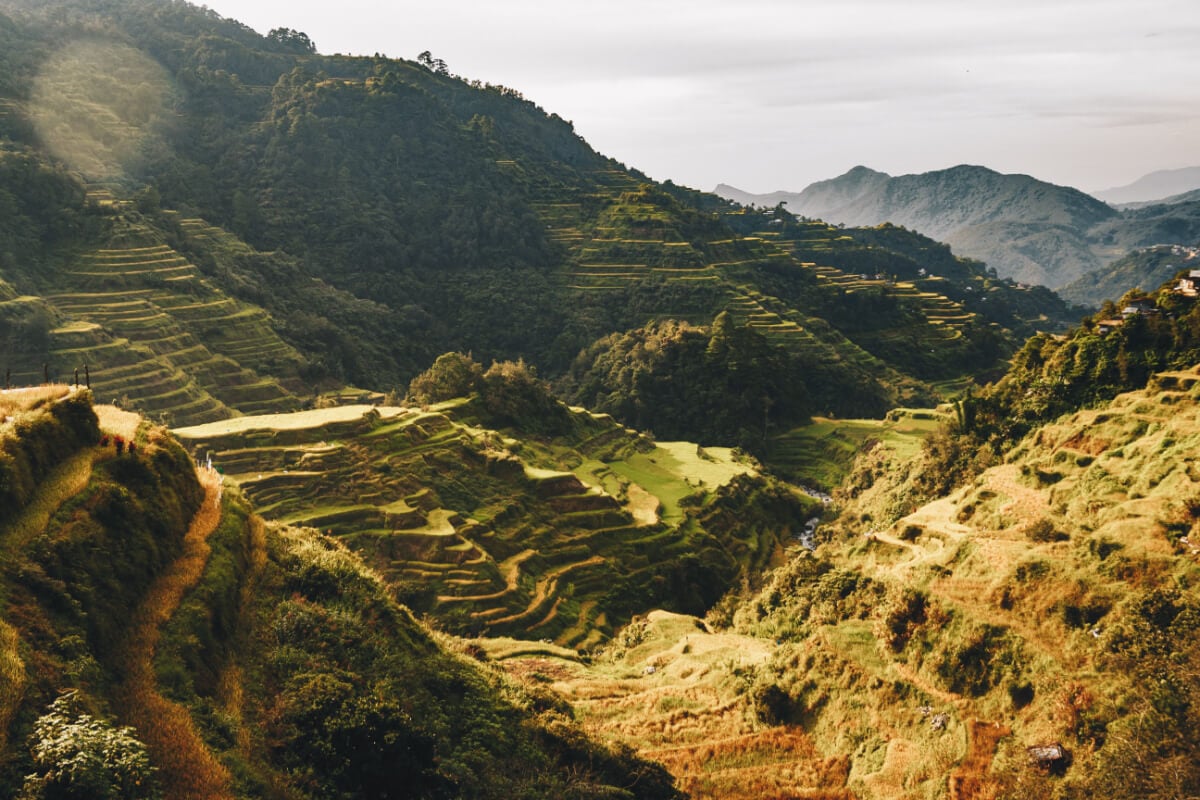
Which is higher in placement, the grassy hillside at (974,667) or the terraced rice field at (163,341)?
the terraced rice field at (163,341)

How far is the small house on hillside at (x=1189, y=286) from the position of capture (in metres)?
27.4

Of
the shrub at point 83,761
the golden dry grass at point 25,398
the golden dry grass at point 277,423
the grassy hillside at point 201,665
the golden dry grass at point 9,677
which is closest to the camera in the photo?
the shrub at point 83,761

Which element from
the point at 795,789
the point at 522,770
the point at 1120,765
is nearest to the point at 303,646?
the point at 522,770

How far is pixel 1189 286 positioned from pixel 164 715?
3454 cm

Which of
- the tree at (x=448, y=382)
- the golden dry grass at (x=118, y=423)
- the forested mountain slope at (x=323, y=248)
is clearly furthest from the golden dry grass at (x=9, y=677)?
the forested mountain slope at (x=323, y=248)

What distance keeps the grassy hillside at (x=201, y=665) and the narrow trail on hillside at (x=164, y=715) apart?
2 centimetres

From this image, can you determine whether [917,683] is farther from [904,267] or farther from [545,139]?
[545,139]

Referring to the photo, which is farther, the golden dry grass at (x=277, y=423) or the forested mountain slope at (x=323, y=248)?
the forested mountain slope at (x=323, y=248)

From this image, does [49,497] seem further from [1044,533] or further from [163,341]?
[163,341]

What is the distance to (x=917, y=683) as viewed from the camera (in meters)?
15.2

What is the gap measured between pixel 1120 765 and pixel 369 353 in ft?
201

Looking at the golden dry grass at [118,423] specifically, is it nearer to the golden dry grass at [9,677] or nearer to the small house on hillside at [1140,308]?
the golden dry grass at [9,677]

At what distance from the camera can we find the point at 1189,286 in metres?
28.4

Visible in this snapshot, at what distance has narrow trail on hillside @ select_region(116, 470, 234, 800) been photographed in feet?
26.6
